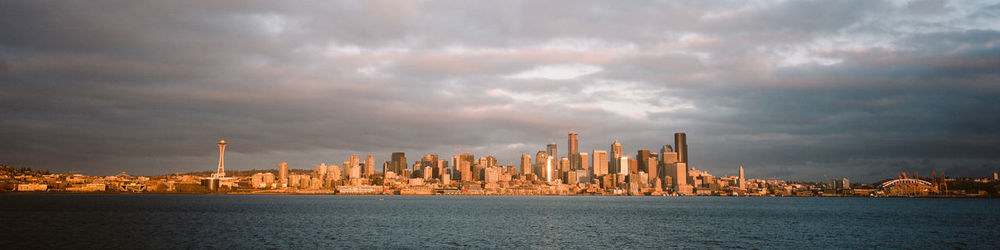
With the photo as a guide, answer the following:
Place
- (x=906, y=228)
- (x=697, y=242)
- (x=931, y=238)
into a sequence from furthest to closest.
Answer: (x=906, y=228) → (x=931, y=238) → (x=697, y=242)

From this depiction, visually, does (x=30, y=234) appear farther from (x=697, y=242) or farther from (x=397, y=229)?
(x=697, y=242)

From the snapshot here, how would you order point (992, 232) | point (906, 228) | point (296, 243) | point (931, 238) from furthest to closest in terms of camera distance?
point (906, 228) < point (992, 232) < point (931, 238) < point (296, 243)

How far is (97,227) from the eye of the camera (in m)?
73.3

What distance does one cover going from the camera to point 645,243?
6284 centimetres

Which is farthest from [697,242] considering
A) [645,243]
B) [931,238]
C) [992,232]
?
[992,232]

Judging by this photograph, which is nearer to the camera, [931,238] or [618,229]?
[931,238]

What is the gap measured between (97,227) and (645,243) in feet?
209

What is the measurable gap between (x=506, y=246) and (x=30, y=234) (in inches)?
1900

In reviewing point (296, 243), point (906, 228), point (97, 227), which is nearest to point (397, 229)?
point (296, 243)

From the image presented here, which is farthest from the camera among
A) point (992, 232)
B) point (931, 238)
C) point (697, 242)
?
point (992, 232)

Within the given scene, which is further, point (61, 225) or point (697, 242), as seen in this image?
point (61, 225)

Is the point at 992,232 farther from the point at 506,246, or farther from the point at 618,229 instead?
the point at 506,246

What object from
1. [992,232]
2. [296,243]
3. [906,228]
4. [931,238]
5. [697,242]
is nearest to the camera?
[296,243]

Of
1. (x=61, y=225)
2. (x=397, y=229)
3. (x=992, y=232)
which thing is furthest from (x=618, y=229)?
(x=61, y=225)
